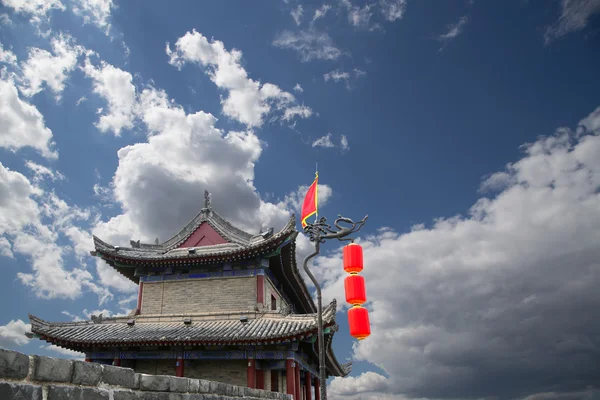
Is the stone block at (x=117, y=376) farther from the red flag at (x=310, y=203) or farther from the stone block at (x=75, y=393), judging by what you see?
the red flag at (x=310, y=203)

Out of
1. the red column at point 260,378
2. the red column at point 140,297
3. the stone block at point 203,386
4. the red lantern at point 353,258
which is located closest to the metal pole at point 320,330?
the red lantern at point 353,258

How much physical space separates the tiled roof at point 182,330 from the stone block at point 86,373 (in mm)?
9800

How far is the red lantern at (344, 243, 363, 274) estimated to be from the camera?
11156 millimetres

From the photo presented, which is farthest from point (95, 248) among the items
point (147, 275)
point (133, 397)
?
point (133, 397)

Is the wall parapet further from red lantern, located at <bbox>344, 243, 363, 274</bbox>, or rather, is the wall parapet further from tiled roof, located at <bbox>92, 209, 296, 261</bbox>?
tiled roof, located at <bbox>92, 209, 296, 261</bbox>

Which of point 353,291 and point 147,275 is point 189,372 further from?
point 353,291

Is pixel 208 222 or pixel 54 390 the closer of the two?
pixel 54 390

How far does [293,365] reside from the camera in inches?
601

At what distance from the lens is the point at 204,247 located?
20.2 metres

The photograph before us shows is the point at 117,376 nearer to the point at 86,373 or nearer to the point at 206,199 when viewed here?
the point at 86,373

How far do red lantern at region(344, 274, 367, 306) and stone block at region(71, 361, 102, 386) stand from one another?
743 centimetres

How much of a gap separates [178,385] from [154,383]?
522mm

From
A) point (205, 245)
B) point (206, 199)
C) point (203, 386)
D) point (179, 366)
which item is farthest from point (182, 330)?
point (203, 386)

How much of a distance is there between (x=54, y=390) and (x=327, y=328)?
1093 centimetres
